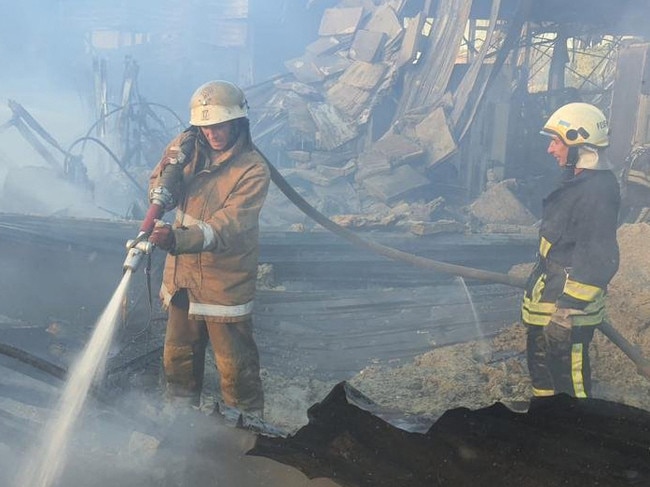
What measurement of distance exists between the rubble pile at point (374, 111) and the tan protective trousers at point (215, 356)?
7294 millimetres

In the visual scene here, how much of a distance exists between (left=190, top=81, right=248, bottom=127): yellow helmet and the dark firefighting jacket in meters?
A: 2.01

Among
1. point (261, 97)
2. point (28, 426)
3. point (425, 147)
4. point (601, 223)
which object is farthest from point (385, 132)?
point (28, 426)

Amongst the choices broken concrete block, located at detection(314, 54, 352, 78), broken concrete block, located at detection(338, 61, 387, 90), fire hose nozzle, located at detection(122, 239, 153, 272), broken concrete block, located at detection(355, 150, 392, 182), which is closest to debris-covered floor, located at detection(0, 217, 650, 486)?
fire hose nozzle, located at detection(122, 239, 153, 272)

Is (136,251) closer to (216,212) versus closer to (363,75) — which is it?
(216,212)

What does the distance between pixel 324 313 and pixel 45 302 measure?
2.51m

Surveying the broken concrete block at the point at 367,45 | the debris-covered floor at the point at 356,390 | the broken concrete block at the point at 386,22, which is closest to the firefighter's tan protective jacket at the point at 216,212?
the debris-covered floor at the point at 356,390

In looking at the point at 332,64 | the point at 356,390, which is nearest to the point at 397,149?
the point at 332,64

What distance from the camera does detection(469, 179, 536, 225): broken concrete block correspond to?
11367 millimetres

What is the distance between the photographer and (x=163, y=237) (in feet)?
11.1

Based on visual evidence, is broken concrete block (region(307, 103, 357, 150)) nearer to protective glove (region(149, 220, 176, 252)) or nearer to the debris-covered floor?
the debris-covered floor

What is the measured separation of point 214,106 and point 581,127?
2.20 metres

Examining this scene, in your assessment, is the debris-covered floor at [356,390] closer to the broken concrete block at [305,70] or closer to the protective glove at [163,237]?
the protective glove at [163,237]

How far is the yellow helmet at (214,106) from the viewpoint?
12.3ft

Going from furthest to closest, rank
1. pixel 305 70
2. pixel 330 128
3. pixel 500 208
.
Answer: pixel 305 70, pixel 330 128, pixel 500 208
